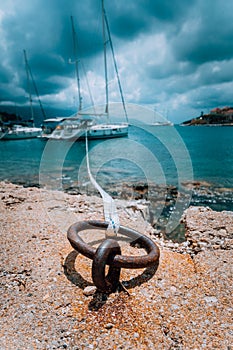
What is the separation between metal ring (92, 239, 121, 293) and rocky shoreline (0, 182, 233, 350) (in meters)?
0.16

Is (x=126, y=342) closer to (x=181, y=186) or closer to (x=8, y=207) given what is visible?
(x=8, y=207)

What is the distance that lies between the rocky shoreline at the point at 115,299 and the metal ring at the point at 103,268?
0.52 feet

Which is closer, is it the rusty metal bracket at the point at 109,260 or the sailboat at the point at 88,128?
the rusty metal bracket at the point at 109,260

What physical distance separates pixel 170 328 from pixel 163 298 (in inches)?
17.6

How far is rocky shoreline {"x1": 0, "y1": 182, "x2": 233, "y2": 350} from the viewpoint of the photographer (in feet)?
7.38

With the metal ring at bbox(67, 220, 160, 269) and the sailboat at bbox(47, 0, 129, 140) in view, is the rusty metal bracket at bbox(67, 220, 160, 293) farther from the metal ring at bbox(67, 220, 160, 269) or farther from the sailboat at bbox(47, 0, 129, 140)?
the sailboat at bbox(47, 0, 129, 140)

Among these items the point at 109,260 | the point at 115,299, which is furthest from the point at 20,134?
the point at 115,299

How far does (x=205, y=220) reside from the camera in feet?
18.3

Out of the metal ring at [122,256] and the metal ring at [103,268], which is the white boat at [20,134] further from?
the metal ring at [103,268]

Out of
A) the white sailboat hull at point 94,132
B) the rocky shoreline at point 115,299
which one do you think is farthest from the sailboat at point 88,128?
the rocky shoreline at point 115,299

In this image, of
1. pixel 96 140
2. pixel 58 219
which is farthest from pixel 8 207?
pixel 96 140

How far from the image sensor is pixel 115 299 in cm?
278

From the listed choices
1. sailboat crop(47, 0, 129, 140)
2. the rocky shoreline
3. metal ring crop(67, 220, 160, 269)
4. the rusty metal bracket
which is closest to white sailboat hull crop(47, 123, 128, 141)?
sailboat crop(47, 0, 129, 140)

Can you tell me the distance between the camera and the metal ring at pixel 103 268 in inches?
105
